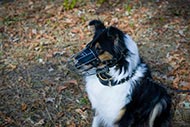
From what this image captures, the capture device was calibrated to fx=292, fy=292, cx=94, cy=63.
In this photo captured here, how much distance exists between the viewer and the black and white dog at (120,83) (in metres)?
2.78

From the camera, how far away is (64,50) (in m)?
5.11

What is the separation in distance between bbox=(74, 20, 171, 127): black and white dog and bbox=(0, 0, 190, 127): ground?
2.44 ft

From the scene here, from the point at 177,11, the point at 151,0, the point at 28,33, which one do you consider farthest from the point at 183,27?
the point at 28,33

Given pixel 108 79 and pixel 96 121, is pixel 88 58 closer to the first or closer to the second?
pixel 108 79

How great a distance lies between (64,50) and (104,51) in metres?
2.38

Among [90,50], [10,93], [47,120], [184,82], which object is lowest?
[184,82]

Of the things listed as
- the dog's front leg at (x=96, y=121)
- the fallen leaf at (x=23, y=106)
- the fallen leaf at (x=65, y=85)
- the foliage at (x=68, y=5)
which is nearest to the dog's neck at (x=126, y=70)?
the dog's front leg at (x=96, y=121)

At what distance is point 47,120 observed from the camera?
12.5 feet

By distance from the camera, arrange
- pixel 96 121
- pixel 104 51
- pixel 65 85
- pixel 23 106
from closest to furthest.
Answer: pixel 104 51 < pixel 96 121 < pixel 23 106 < pixel 65 85

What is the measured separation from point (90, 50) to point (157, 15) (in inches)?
137

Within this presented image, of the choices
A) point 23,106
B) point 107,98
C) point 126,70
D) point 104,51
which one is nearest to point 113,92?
point 107,98

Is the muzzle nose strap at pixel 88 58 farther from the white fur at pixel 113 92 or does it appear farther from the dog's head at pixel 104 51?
the white fur at pixel 113 92

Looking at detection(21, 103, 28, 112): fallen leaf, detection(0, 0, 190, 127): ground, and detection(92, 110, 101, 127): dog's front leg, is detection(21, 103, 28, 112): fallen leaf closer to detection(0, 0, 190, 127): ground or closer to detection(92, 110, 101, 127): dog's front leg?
detection(0, 0, 190, 127): ground

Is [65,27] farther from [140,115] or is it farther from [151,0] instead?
[140,115]
